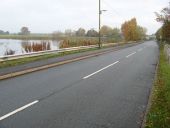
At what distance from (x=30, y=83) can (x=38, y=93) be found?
2.25 meters

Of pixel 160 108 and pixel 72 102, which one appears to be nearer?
pixel 160 108

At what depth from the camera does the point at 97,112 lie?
26.7 feet

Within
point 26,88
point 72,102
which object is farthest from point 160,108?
point 26,88

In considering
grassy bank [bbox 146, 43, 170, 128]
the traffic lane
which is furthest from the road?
grassy bank [bbox 146, 43, 170, 128]

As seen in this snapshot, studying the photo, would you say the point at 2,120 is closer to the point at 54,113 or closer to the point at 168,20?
the point at 54,113

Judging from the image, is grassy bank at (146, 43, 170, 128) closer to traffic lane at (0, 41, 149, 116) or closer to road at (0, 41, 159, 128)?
road at (0, 41, 159, 128)

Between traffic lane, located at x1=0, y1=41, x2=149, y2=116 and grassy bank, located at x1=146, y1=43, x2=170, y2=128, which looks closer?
grassy bank, located at x1=146, y1=43, x2=170, y2=128

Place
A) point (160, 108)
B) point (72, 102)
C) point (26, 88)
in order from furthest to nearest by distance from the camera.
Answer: point (26, 88) < point (72, 102) < point (160, 108)

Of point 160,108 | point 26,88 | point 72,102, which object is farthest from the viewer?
point 26,88

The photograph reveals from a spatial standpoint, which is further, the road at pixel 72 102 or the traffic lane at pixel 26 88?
the traffic lane at pixel 26 88

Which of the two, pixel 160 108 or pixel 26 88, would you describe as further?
pixel 26 88

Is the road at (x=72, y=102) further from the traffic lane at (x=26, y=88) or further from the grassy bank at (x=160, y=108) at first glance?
the grassy bank at (x=160, y=108)

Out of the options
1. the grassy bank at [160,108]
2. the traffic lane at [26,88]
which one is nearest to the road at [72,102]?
the traffic lane at [26,88]

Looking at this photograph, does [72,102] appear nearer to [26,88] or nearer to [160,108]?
[160,108]
